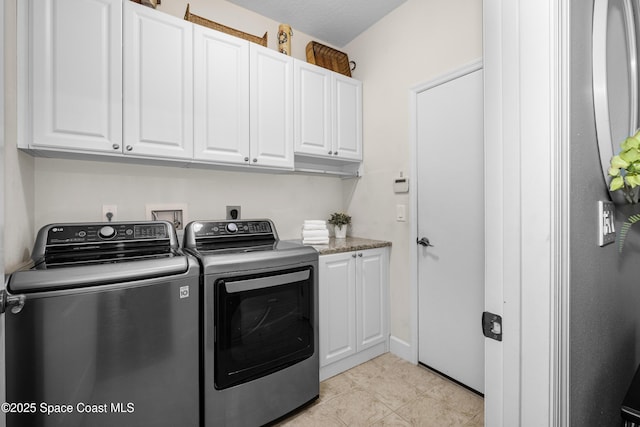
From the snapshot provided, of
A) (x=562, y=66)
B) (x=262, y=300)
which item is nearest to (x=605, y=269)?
(x=562, y=66)

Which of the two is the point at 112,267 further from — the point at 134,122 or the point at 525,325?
the point at 525,325

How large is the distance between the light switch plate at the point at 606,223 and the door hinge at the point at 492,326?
16.9 inches

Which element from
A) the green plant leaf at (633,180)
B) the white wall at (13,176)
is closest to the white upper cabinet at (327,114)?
the white wall at (13,176)

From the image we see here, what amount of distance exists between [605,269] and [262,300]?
1.41 meters

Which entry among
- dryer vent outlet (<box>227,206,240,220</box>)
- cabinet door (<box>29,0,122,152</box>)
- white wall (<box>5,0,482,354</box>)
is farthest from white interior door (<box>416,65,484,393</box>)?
cabinet door (<box>29,0,122,152</box>)

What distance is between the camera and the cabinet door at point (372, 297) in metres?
2.22

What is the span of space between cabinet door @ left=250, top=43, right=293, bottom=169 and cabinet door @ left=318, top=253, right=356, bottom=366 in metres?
0.85

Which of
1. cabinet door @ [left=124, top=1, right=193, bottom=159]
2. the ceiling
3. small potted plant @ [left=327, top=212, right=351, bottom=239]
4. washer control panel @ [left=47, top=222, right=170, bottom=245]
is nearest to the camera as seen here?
washer control panel @ [left=47, top=222, right=170, bottom=245]

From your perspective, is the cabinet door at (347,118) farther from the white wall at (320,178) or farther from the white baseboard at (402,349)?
the white baseboard at (402,349)

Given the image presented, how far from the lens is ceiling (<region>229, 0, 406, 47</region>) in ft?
7.36

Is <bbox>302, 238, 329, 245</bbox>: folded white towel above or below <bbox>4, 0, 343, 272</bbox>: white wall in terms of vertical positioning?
below

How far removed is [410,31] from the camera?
222cm

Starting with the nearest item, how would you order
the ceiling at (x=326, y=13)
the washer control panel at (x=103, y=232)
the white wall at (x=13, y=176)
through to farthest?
the white wall at (x=13, y=176), the washer control panel at (x=103, y=232), the ceiling at (x=326, y=13)

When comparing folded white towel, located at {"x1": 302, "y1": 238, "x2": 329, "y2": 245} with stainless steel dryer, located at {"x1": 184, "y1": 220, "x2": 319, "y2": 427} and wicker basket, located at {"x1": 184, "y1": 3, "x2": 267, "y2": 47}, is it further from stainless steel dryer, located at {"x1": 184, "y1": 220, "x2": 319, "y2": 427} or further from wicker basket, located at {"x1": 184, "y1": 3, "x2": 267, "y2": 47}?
wicker basket, located at {"x1": 184, "y1": 3, "x2": 267, "y2": 47}
